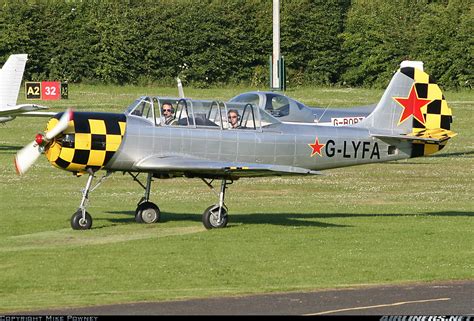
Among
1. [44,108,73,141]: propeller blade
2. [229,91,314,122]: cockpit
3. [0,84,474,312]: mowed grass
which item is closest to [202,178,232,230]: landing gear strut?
[0,84,474,312]: mowed grass

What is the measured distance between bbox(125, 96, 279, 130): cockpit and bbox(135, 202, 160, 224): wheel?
1.68 metres

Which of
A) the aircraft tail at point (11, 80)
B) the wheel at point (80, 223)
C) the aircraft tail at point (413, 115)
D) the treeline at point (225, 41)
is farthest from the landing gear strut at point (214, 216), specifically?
the treeline at point (225, 41)

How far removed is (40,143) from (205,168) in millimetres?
2745

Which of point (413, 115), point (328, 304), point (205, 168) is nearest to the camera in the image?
point (328, 304)

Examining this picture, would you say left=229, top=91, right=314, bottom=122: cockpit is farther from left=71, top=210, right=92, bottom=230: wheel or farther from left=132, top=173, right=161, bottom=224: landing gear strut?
left=71, top=210, right=92, bottom=230: wheel

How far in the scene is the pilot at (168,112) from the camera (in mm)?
22391

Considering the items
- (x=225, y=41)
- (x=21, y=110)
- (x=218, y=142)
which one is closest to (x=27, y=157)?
(x=218, y=142)

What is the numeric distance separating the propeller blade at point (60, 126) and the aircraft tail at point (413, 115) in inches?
240

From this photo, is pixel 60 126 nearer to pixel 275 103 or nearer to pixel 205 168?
pixel 205 168

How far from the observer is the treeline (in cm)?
6656

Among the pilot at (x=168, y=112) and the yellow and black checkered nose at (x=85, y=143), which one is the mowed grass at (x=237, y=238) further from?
the pilot at (x=168, y=112)

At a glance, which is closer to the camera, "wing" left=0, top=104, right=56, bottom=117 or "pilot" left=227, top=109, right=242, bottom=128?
"pilot" left=227, top=109, right=242, bottom=128

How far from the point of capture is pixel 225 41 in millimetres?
67812

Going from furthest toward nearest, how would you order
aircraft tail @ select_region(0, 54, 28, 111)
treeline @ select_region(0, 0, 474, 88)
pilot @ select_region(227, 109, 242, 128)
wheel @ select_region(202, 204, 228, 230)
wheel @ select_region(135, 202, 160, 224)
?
treeline @ select_region(0, 0, 474, 88) < aircraft tail @ select_region(0, 54, 28, 111) < wheel @ select_region(135, 202, 160, 224) < pilot @ select_region(227, 109, 242, 128) < wheel @ select_region(202, 204, 228, 230)
